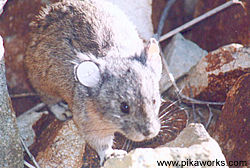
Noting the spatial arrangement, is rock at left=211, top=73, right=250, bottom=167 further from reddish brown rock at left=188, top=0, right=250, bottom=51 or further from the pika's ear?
reddish brown rock at left=188, top=0, right=250, bottom=51

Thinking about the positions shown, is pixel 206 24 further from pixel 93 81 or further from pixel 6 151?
pixel 6 151

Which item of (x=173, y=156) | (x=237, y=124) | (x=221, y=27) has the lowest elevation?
(x=237, y=124)

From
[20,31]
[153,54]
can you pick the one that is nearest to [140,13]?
[153,54]

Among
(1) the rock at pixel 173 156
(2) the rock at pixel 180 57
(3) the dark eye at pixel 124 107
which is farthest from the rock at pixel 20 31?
(1) the rock at pixel 173 156

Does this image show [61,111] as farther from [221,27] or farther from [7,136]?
[221,27]

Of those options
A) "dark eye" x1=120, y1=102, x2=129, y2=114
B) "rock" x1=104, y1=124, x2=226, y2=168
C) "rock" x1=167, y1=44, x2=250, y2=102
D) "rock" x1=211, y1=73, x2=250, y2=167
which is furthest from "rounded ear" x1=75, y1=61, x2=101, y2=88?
"rock" x1=211, y1=73, x2=250, y2=167
